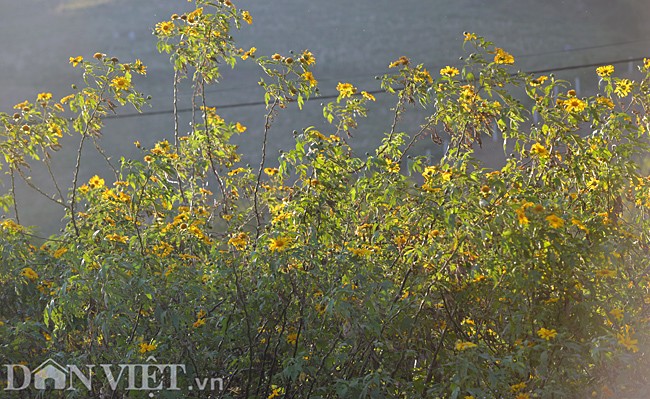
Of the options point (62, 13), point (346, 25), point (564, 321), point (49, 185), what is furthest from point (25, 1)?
point (564, 321)

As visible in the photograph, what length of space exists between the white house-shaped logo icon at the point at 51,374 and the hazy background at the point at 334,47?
199 centimetres

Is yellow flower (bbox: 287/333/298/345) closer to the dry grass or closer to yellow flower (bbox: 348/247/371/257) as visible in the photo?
yellow flower (bbox: 348/247/371/257)

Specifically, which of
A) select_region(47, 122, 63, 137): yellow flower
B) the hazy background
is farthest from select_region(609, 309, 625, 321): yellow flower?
the hazy background

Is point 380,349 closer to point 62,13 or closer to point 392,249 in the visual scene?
point 392,249

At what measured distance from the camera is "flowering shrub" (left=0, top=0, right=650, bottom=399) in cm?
170

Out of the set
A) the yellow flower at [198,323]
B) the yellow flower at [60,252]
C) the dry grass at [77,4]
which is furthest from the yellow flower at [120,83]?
the dry grass at [77,4]

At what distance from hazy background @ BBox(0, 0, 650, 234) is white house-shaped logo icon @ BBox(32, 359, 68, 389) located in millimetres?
1987

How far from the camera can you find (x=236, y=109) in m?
4.05

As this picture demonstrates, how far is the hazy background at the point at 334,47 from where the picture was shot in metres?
3.93

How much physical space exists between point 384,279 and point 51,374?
698mm

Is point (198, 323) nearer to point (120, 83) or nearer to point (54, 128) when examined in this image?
point (120, 83)

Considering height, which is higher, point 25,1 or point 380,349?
point 25,1

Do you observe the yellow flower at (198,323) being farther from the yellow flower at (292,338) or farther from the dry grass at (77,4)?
the dry grass at (77,4)

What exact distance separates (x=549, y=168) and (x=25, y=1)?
11.0ft
